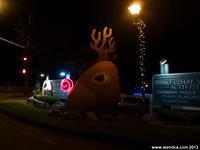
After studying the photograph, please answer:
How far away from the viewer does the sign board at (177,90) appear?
16125 mm

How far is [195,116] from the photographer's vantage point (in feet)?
50.8

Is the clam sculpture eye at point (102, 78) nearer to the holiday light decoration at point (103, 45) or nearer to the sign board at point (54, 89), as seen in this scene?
the holiday light decoration at point (103, 45)

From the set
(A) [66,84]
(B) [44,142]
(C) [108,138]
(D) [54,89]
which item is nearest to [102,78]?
(C) [108,138]

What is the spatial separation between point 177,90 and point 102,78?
428cm

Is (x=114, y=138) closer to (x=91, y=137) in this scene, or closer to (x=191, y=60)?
(x=91, y=137)

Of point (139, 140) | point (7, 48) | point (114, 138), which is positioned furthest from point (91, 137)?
point (7, 48)

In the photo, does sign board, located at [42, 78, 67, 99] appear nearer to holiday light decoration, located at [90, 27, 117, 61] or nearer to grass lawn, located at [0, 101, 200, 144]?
holiday light decoration, located at [90, 27, 117, 61]

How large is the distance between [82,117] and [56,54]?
32222mm

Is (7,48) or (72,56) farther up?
(7,48)

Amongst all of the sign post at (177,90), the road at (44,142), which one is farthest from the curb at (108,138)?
the sign post at (177,90)

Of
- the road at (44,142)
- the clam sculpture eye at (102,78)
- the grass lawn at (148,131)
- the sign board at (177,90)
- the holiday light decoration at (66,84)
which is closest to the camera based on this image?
the road at (44,142)

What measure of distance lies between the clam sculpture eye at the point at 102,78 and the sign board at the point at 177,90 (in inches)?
99.5

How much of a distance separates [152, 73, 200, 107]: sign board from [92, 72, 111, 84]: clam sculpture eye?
2527mm

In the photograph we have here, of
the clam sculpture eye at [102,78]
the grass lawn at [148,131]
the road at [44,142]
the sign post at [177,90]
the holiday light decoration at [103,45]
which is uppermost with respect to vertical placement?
the holiday light decoration at [103,45]
